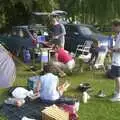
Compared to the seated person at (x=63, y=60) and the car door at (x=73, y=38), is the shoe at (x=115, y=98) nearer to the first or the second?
the seated person at (x=63, y=60)

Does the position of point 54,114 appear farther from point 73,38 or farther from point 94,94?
point 73,38

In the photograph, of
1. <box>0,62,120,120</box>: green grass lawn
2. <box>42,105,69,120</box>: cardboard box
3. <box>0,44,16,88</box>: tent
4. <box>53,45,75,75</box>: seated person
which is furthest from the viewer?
<box>53,45,75,75</box>: seated person

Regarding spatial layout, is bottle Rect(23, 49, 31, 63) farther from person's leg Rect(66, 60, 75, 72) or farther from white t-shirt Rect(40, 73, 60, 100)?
white t-shirt Rect(40, 73, 60, 100)

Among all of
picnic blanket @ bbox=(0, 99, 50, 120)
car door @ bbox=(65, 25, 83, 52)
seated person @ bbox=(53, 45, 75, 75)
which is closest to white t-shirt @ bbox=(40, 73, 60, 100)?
picnic blanket @ bbox=(0, 99, 50, 120)

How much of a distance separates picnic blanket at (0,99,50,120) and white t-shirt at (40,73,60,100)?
16cm

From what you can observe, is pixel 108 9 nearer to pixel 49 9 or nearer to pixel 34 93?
pixel 49 9

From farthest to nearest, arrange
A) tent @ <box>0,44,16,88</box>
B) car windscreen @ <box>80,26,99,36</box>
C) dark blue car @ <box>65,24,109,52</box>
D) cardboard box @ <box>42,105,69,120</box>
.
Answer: car windscreen @ <box>80,26,99,36</box>, dark blue car @ <box>65,24,109,52</box>, tent @ <box>0,44,16,88</box>, cardboard box @ <box>42,105,69,120</box>

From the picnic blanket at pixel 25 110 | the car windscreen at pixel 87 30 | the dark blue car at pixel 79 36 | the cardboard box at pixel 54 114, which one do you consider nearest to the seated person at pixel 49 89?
the picnic blanket at pixel 25 110

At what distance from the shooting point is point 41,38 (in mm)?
17078

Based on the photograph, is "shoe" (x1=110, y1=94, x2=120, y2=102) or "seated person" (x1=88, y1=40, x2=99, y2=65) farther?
"seated person" (x1=88, y1=40, x2=99, y2=65)

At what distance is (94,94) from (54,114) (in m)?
2.63

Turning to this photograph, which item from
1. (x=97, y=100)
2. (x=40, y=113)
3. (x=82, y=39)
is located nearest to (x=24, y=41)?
(x=82, y=39)

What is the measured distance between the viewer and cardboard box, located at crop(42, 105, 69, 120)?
663 centimetres

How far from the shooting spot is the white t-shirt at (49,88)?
764 cm
